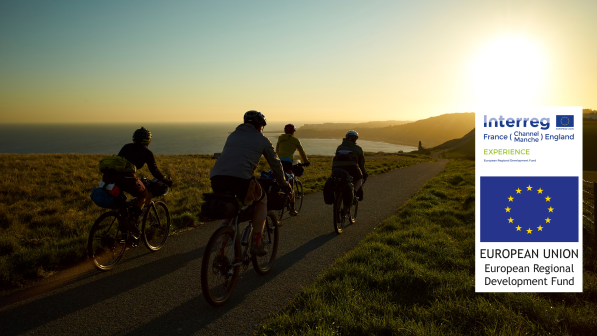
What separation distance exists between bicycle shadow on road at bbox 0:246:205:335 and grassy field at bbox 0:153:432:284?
97 centimetres

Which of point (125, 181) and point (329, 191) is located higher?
point (125, 181)

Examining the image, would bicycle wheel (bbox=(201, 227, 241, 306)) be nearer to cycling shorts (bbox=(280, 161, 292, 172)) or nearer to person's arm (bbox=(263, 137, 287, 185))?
person's arm (bbox=(263, 137, 287, 185))

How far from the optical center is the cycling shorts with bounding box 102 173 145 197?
16.5 ft

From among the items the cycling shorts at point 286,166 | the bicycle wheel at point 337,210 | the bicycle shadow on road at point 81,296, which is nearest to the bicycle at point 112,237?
the bicycle shadow on road at point 81,296

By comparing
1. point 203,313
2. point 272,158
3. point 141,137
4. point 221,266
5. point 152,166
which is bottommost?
point 203,313

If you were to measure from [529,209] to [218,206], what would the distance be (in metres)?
4.93

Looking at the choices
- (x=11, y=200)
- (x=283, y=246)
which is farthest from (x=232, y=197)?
(x=11, y=200)

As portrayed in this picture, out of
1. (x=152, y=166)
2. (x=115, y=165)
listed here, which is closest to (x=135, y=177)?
(x=152, y=166)

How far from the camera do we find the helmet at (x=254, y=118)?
4414 mm

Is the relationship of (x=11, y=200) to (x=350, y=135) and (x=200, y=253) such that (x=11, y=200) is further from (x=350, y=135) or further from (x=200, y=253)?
(x=350, y=135)

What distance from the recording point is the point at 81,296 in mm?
4180

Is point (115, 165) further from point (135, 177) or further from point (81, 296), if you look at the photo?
point (81, 296)

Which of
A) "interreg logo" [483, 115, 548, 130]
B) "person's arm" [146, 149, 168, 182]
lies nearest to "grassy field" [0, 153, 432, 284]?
"person's arm" [146, 149, 168, 182]

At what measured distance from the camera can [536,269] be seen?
439cm
